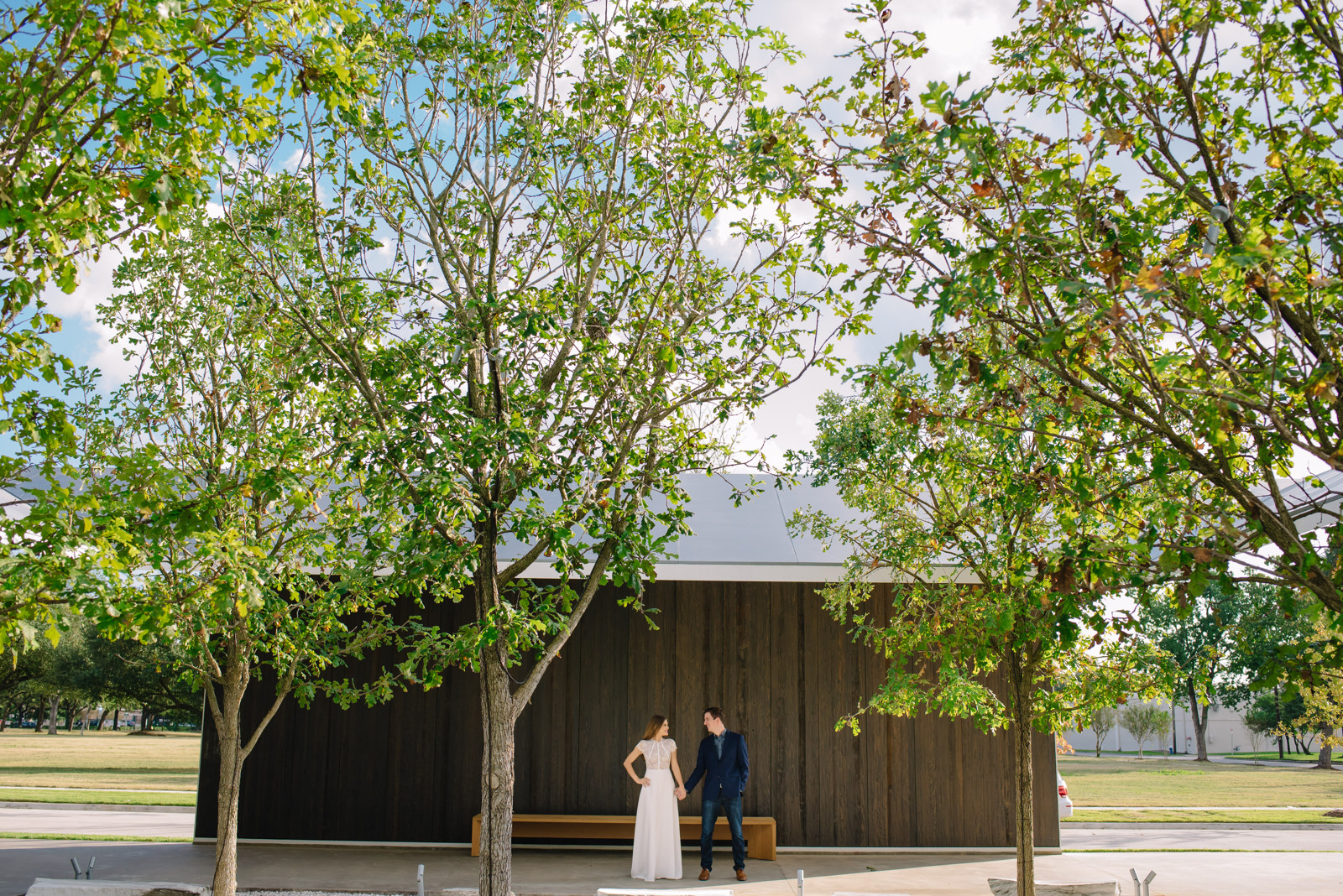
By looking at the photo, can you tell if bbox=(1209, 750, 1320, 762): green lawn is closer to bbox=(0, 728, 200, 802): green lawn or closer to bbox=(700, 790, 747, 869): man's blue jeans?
bbox=(0, 728, 200, 802): green lawn

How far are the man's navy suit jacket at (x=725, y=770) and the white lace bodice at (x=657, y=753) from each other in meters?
0.28

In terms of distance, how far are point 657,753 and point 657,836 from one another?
0.74 meters

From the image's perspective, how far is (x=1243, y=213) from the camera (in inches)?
136

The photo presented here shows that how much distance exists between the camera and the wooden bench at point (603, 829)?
32.0 ft

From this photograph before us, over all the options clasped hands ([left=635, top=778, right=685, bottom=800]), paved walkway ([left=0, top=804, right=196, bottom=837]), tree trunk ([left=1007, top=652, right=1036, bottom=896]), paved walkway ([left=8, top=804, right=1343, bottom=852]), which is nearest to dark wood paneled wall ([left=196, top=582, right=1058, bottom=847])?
clasped hands ([left=635, top=778, right=685, bottom=800])

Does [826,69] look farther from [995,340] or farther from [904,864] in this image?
[904,864]

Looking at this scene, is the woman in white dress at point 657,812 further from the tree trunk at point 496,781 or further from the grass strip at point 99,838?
the grass strip at point 99,838

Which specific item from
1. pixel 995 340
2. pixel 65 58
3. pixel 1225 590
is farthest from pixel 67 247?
pixel 1225 590

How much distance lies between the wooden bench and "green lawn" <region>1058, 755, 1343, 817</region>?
478 inches

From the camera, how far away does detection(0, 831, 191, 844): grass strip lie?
420 inches

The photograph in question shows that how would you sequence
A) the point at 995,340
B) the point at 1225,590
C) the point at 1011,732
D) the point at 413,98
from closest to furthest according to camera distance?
the point at 1225,590
the point at 995,340
the point at 413,98
the point at 1011,732

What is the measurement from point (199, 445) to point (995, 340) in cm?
614

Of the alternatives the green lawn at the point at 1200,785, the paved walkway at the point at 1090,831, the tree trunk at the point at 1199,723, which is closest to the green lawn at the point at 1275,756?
the tree trunk at the point at 1199,723

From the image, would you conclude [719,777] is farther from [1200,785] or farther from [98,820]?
[1200,785]
